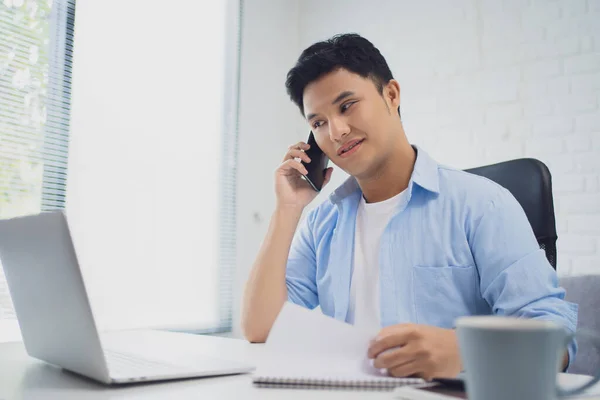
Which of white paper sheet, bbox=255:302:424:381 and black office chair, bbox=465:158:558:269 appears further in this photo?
black office chair, bbox=465:158:558:269

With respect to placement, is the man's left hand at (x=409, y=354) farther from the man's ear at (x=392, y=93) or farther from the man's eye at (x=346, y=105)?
the man's ear at (x=392, y=93)

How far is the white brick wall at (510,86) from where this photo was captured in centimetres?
213

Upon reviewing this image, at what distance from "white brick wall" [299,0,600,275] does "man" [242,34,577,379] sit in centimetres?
113

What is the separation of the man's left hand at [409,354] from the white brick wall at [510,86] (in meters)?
1.73

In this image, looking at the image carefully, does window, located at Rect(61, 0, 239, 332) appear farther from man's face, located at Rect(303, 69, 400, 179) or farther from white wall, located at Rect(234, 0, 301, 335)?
man's face, located at Rect(303, 69, 400, 179)

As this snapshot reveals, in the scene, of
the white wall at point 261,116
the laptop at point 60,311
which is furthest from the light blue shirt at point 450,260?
the white wall at point 261,116

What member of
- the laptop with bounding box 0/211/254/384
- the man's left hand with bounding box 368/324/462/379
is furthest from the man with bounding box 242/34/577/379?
the laptop with bounding box 0/211/254/384

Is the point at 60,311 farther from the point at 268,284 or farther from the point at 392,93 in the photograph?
the point at 392,93

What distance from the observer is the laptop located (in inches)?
22.8

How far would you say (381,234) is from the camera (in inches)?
49.5

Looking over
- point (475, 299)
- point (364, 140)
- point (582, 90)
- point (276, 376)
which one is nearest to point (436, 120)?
point (582, 90)

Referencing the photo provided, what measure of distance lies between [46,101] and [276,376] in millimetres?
1752

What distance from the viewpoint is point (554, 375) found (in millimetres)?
372

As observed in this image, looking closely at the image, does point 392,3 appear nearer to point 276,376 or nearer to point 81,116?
point 81,116
